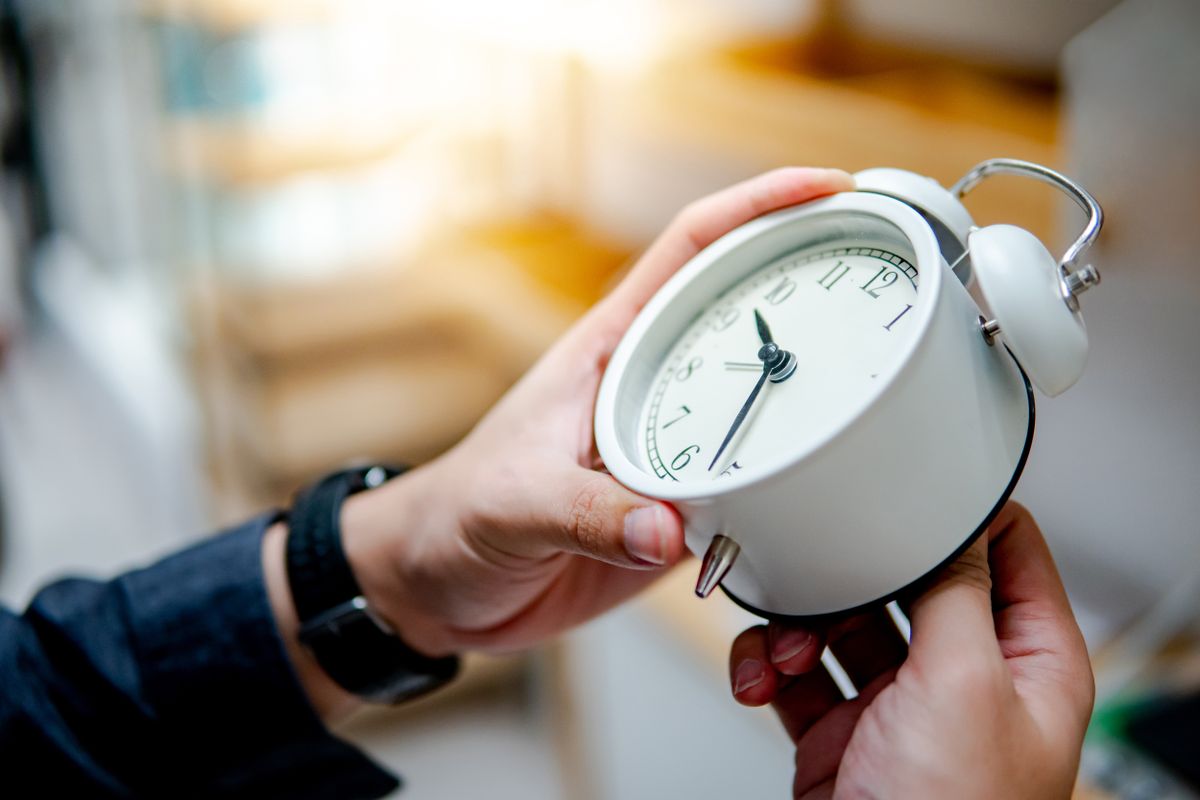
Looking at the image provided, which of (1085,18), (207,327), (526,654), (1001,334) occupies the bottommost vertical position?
(526,654)

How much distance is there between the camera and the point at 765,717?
103cm

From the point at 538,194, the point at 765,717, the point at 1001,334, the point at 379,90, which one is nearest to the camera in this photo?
the point at 1001,334

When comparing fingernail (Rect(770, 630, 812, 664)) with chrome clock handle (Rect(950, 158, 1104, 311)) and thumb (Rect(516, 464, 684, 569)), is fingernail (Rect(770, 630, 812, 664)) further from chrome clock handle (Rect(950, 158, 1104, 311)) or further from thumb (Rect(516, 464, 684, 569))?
chrome clock handle (Rect(950, 158, 1104, 311))

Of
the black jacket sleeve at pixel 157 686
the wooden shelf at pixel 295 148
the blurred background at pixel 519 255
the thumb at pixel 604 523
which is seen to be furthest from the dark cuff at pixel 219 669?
the wooden shelf at pixel 295 148

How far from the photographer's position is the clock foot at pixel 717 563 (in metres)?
0.47

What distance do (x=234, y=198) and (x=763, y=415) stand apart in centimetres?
183

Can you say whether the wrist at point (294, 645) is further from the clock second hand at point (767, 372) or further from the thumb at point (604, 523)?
the clock second hand at point (767, 372)

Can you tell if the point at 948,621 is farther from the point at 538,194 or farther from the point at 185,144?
the point at 185,144

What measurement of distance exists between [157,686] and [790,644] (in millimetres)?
493

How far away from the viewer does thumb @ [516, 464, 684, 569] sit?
48 cm

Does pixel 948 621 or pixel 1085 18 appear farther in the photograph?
pixel 1085 18

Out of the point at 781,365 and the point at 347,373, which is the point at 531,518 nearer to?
the point at 781,365

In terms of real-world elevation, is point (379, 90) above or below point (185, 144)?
above

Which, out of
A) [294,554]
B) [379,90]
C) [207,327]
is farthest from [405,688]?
[207,327]
